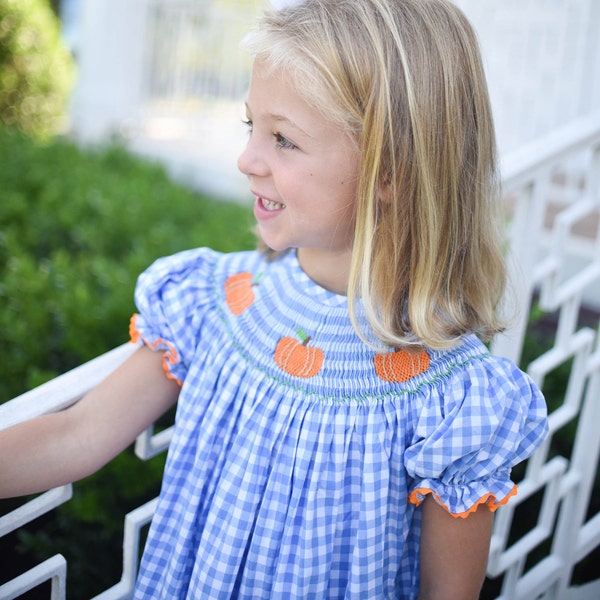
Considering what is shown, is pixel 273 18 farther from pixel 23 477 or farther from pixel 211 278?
pixel 23 477

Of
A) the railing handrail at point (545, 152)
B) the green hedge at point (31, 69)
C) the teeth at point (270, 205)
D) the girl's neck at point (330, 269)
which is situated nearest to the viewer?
the teeth at point (270, 205)

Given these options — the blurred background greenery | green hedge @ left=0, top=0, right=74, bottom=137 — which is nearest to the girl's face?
the blurred background greenery

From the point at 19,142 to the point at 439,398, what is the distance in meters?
5.39

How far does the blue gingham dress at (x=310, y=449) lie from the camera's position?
4.30ft

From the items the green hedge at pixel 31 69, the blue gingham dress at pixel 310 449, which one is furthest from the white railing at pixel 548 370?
the green hedge at pixel 31 69

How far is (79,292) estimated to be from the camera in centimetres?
297

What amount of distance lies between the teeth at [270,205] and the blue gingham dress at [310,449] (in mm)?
193

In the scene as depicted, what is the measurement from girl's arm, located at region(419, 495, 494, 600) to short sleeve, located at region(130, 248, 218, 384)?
589 millimetres

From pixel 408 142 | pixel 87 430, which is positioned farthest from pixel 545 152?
pixel 87 430

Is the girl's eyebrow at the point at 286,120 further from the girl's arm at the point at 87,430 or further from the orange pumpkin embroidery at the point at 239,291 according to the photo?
the girl's arm at the point at 87,430

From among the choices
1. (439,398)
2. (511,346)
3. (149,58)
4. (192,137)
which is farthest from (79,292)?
(149,58)

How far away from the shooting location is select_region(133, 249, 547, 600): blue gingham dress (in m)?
1.31

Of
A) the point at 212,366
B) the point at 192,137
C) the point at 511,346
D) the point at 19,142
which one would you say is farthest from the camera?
the point at 192,137

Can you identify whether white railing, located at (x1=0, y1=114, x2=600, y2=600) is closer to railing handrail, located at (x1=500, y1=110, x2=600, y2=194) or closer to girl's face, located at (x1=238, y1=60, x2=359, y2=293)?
railing handrail, located at (x1=500, y1=110, x2=600, y2=194)
